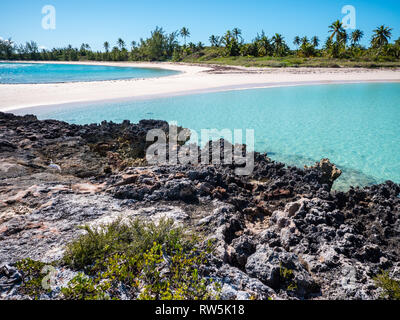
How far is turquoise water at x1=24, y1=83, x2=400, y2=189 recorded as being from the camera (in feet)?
30.8

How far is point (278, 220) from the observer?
4.86m

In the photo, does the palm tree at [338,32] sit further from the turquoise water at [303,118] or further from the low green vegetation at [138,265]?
the low green vegetation at [138,265]

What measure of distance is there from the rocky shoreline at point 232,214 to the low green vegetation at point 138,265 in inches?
10.4

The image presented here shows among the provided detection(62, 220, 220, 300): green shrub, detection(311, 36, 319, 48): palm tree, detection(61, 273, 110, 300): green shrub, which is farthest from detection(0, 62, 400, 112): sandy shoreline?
detection(311, 36, 319, 48): palm tree

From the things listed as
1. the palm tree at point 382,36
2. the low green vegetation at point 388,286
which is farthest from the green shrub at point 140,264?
the palm tree at point 382,36

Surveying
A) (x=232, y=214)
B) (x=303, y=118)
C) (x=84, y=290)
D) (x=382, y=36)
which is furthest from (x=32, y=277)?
(x=382, y=36)

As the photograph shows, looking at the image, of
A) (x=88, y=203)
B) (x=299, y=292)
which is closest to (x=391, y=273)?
(x=299, y=292)

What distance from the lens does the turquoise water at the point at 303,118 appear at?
9.38 meters

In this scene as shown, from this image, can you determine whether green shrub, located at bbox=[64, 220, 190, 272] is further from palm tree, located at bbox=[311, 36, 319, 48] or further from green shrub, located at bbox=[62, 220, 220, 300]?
palm tree, located at bbox=[311, 36, 319, 48]

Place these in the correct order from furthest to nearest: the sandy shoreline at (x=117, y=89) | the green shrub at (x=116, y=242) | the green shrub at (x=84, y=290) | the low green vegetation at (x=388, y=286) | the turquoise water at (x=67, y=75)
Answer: the turquoise water at (x=67, y=75) → the sandy shoreline at (x=117, y=89) → the green shrub at (x=116, y=242) → the low green vegetation at (x=388, y=286) → the green shrub at (x=84, y=290)

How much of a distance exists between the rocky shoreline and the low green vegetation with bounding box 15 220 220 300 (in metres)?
0.26
